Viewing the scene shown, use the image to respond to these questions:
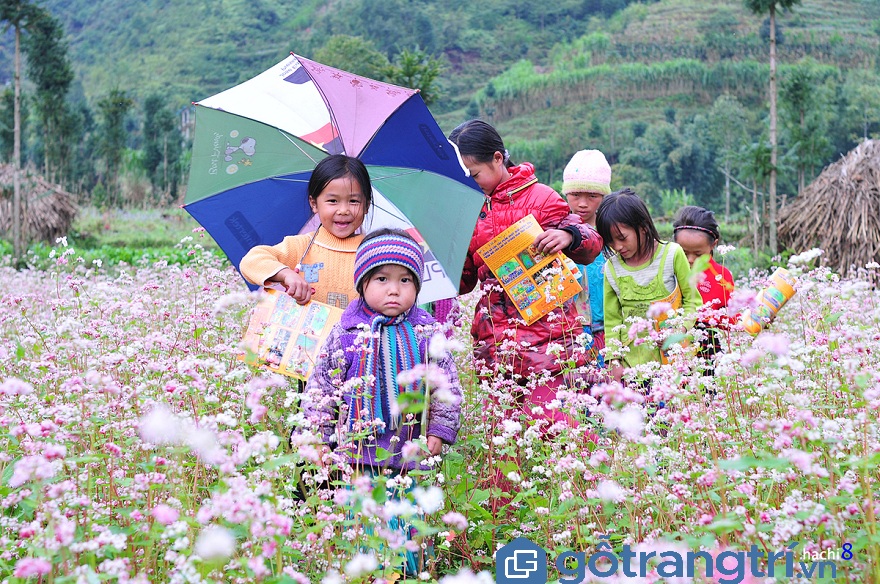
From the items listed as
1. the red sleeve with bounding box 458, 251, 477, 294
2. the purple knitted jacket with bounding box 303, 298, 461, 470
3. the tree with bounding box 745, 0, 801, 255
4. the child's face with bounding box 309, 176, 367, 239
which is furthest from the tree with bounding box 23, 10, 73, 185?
the purple knitted jacket with bounding box 303, 298, 461, 470

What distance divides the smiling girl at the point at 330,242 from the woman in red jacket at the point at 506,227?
0.69m

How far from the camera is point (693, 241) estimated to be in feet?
16.5

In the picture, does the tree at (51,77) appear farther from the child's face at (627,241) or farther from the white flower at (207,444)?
the white flower at (207,444)

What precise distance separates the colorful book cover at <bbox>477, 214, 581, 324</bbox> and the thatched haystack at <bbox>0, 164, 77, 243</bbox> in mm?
15587

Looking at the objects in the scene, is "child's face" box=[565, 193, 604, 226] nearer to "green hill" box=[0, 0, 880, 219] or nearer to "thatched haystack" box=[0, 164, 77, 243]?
"thatched haystack" box=[0, 164, 77, 243]

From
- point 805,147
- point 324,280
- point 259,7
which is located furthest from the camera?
point 259,7

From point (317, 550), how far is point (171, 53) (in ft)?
307

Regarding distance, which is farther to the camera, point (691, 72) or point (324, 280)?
point (691, 72)

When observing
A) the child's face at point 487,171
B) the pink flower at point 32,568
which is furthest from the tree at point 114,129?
the pink flower at point 32,568

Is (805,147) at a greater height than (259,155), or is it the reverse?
(259,155)

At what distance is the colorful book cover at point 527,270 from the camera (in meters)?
3.80

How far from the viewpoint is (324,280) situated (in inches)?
138

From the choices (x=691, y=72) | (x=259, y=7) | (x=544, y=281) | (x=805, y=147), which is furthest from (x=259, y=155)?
(x=259, y=7)

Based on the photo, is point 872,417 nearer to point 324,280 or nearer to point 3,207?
point 324,280
